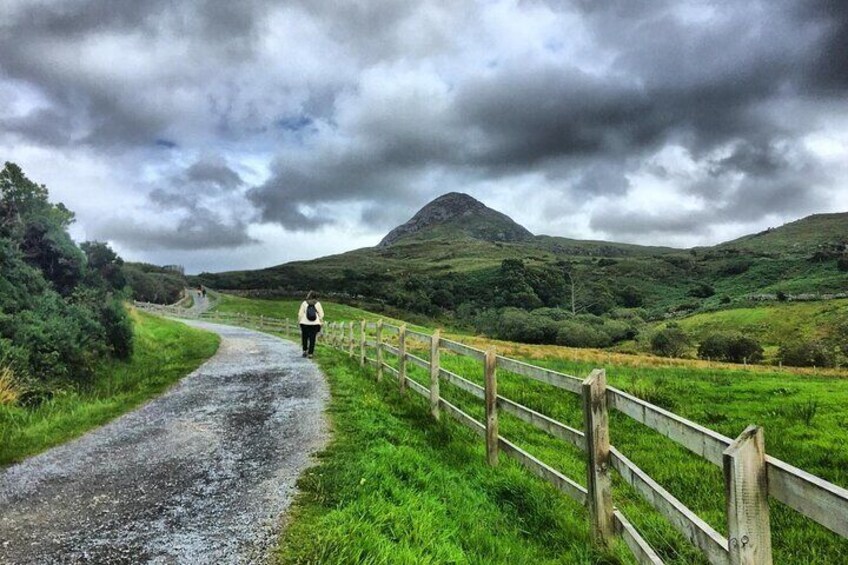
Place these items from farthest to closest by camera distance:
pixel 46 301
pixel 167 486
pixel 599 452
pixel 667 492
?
pixel 46 301, pixel 167 486, pixel 599 452, pixel 667 492

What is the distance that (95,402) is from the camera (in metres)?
11.7

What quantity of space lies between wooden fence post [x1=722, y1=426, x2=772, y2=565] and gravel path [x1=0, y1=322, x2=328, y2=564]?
3.79 metres

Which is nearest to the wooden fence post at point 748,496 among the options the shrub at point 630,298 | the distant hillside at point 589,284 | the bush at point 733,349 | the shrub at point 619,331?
the bush at point 733,349

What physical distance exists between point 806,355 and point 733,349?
266 inches

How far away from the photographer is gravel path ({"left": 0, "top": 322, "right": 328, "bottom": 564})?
16.7ft

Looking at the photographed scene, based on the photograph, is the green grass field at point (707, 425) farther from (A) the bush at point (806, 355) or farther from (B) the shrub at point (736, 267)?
(B) the shrub at point (736, 267)

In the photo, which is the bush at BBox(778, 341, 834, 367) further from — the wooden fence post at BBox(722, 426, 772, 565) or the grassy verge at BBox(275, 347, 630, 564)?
the wooden fence post at BBox(722, 426, 772, 565)

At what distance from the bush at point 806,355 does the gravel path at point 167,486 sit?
47.3 metres

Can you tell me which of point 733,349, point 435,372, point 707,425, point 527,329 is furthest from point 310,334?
point 527,329

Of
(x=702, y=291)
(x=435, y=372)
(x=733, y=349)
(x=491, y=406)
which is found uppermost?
(x=435, y=372)

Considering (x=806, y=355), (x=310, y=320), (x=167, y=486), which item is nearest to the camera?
(x=167, y=486)

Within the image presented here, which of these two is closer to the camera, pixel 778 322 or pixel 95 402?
pixel 95 402

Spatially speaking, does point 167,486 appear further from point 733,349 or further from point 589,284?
point 589,284

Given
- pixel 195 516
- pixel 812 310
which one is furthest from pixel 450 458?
pixel 812 310
